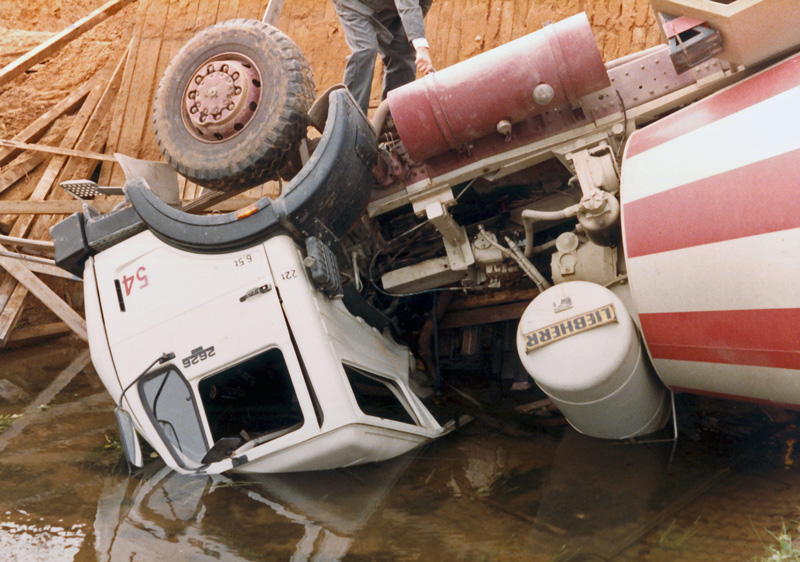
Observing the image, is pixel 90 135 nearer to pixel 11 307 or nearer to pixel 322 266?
pixel 11 307

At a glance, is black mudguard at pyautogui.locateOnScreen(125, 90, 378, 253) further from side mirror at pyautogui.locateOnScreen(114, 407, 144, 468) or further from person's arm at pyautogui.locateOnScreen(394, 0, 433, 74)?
side mirror at pyautogui.locateOnScreen(114, 407, 144, 468)

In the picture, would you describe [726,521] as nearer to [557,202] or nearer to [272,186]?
[557,202]

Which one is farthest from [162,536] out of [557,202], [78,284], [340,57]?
[340,57]

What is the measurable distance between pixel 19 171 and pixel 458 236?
5.82 m

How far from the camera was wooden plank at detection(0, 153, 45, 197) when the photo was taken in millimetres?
8031

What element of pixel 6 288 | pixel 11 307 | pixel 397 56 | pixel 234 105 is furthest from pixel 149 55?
pixel 234 105

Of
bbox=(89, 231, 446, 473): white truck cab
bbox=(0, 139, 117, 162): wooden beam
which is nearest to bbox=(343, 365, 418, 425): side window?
bbox=(89, 231, 446, 473): white truck cab

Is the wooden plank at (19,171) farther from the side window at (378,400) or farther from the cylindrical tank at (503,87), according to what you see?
the cylindrical tank at (503,87)

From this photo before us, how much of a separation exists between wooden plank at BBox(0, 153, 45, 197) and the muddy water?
168 inches

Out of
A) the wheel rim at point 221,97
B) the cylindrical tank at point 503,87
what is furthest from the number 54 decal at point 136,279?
the cylindrical tank at point 503,87

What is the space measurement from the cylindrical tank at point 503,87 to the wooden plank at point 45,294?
4.35 metres

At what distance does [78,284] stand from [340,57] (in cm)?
404

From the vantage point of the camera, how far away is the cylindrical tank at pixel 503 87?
4.21m

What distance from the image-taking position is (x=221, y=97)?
457 cm
